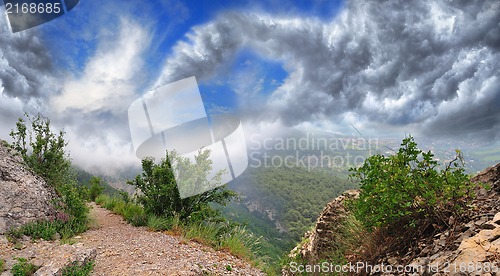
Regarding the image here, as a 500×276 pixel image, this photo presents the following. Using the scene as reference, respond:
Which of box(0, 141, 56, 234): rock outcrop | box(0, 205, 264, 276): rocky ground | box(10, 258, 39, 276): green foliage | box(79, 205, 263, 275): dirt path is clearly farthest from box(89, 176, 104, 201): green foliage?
box(10, 258, 39, 276): green foliage

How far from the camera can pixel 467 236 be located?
4.66m

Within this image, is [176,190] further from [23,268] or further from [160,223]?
[23,268]

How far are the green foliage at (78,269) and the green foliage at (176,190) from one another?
6.12 m

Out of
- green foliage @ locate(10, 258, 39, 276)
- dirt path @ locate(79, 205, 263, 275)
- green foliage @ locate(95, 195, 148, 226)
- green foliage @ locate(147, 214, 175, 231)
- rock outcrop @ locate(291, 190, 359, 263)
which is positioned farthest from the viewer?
green foliage @ locate(95, 195, 148, 226)

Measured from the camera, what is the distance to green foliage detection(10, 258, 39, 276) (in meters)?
6.99

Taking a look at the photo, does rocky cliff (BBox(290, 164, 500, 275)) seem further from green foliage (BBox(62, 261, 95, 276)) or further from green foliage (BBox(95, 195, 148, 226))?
green foliage (BBox(95, 195, 148, 226))

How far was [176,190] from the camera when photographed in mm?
14508

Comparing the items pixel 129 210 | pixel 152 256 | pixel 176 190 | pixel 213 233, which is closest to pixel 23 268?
pixel 152 256

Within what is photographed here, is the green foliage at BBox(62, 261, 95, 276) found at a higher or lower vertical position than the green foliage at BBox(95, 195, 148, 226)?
lower

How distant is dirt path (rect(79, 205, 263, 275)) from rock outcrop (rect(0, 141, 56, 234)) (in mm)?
2080

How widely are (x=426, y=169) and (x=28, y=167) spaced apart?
15439 mm

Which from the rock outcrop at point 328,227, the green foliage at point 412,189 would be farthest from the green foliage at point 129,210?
the green foliage at point 412,189

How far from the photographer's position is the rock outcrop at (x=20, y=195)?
10.8m

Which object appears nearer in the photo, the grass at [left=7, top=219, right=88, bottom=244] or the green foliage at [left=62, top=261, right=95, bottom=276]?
the green foliage at [left=62, top=261, right=95, bottom=276]
